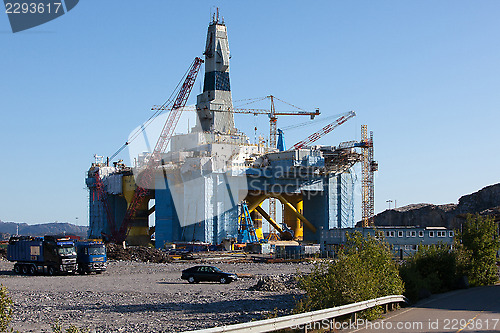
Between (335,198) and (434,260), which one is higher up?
(335,198)

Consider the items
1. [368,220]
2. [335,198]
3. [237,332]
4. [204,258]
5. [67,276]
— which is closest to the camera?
[237,332]

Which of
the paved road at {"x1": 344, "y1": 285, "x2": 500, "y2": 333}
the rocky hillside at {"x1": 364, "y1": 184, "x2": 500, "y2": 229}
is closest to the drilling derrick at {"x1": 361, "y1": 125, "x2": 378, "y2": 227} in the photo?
the rocky hillside at {"x1": 364, "y1": 184, "x2": 500, "y2": 229}

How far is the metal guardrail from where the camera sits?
15.3m

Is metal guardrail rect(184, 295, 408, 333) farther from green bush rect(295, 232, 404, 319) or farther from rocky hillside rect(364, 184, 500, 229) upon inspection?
rocky hillside rect(364, 184, 500, 229)

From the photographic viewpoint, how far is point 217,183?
8719 centimetres

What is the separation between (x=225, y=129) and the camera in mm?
105375

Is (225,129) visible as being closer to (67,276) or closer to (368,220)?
(368,220)

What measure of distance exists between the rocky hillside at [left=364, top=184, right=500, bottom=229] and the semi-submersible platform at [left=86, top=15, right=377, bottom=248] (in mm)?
32202

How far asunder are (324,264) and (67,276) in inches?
1209

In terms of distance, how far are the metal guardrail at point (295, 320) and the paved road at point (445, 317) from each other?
61 cm

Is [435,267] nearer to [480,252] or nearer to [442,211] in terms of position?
[480,252]

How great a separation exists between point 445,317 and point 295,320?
279 inches

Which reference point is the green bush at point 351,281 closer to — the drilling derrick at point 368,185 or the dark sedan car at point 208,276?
the dark sedan car at point 208,276

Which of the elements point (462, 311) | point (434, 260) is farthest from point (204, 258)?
point (462, 311)
